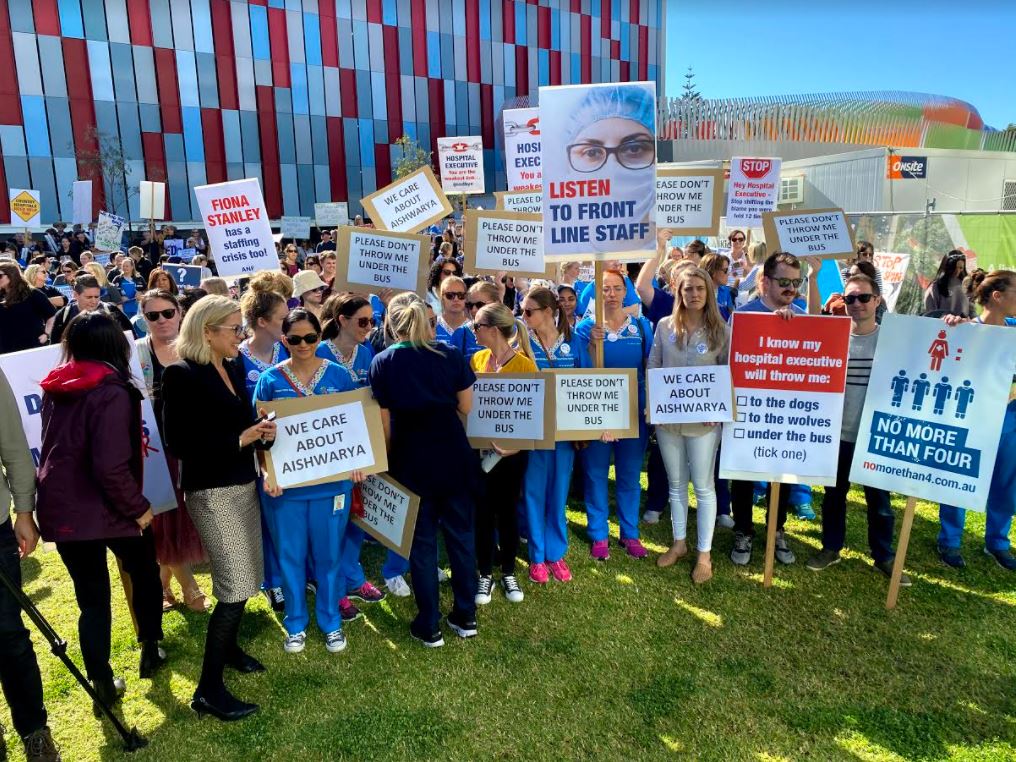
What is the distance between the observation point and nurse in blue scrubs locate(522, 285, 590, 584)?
4949mm

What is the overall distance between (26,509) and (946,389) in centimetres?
539

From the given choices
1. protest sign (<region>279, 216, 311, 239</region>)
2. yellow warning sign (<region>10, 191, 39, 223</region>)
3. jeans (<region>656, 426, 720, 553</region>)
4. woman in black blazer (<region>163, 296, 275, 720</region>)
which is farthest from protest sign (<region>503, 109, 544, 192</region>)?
yellow warning sign (<region>10, 191, 39, 223</region>)

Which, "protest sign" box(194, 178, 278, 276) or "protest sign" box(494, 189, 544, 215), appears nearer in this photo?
"protest sign" box(194, 178, 278, 276)

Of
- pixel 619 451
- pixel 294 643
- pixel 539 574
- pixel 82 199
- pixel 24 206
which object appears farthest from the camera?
pixel 82 199

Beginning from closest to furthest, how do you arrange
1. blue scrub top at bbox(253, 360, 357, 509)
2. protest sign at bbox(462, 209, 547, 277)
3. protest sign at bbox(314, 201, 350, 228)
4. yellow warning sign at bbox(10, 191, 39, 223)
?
blue scrub top at bbox(253, 360, 357, 509) < protest sign at bbox(462, 209, 547, 277) < yellow warning sign at bbox(10, 191, 39, 223) < protest sign at bbox(314, 201, 350, 228)

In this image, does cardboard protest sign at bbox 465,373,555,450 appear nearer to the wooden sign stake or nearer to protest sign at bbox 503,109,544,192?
the wooden sign stake

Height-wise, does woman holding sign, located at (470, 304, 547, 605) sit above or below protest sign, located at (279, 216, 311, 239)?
below

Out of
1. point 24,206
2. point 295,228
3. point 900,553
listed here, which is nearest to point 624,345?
point 900,553

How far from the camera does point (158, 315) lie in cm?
462

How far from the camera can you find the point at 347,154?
1455 inches

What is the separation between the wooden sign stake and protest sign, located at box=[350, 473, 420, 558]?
3.16m

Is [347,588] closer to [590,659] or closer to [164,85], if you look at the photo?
[590,659]

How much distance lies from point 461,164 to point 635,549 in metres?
9.81

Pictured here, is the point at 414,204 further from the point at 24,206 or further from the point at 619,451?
the point at 24,206
